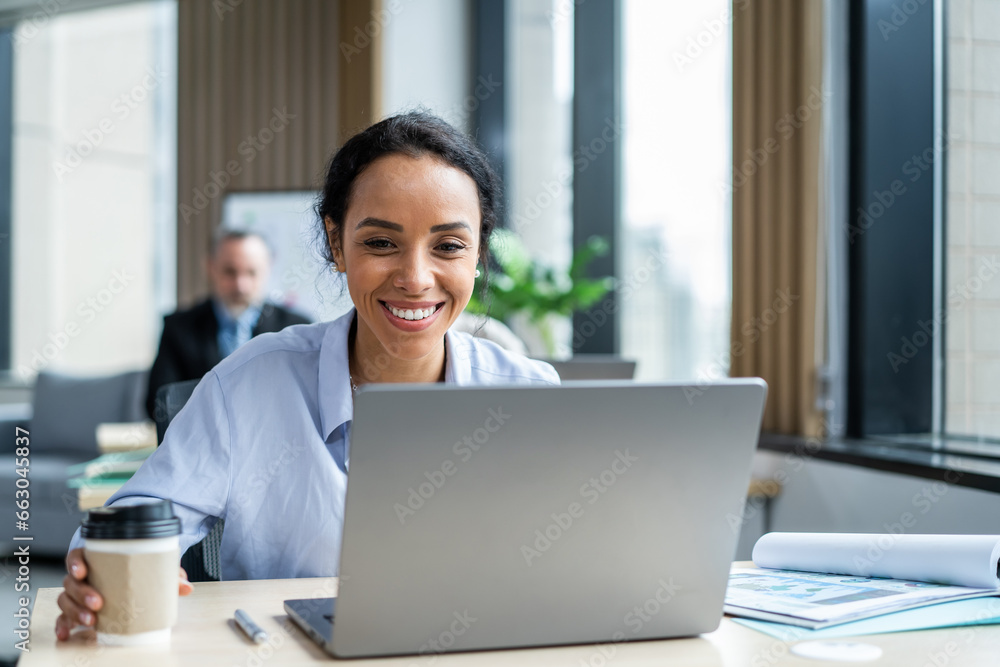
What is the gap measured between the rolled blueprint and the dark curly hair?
0.73m

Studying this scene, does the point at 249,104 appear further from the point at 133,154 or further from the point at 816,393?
the point at 816,393

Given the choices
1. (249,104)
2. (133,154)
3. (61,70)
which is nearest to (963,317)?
(249,104)

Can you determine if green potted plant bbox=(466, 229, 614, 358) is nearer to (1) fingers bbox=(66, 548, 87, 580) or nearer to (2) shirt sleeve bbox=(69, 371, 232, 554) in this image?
(2) shirt sleeve bbox=(69, 371, 232, 554)

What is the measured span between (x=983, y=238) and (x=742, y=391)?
76.0 inches

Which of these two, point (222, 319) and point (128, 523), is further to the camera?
point (222, 319)

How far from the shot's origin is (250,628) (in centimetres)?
104

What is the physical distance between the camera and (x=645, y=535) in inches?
38.3
